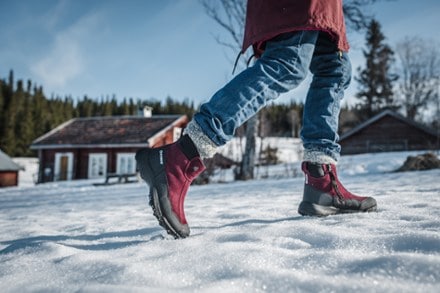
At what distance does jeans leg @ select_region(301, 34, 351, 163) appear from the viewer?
1.38m

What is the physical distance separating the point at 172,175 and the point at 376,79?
28483 mm

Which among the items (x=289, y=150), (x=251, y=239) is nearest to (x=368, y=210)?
(x=251, y=239)

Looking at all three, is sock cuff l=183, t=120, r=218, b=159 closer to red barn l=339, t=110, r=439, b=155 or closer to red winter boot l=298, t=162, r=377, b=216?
red winter boot l=298, t=162, r=377, b=216

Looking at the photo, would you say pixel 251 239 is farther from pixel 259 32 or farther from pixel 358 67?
pixel 358 67

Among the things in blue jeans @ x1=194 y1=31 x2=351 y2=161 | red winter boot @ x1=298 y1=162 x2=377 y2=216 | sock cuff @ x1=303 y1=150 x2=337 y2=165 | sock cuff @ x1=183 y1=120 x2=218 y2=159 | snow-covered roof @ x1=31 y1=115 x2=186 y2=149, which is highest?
snow-covered roof @ x1=31 y1=115 x2=186 y2=149

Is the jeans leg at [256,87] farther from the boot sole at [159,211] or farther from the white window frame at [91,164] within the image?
the white window frame at [91,164]

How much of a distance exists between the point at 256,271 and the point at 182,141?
58 cm

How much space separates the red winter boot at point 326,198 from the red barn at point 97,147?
669 inches

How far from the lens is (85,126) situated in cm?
2089

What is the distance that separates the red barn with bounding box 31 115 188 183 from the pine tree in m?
16.8

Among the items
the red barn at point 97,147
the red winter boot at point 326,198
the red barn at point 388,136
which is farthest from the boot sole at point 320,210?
the red barn at point 388,136

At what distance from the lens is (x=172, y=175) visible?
1076mm

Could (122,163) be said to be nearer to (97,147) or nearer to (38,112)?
(97,147)

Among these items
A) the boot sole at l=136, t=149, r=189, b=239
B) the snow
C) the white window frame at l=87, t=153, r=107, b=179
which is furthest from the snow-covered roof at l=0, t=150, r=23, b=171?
the boot sole at l=136, t=149, r=189, b=239
